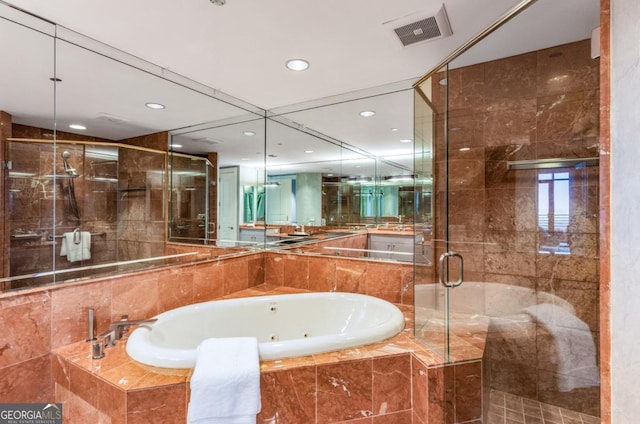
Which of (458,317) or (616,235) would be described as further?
(458,317)

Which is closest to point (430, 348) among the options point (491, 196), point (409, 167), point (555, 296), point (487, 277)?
point (487, 277)

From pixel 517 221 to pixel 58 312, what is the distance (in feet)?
9.65

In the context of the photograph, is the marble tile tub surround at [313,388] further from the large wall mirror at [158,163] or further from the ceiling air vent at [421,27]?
the ceiling air vent at [421,27]

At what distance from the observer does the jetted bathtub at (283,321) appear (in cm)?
170

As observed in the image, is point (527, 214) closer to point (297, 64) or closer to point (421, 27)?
point (421, 27)

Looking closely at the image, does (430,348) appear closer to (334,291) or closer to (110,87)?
(334,291)

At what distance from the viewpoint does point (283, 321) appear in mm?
2434

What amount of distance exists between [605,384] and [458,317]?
126 cm

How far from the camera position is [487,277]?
220 centimetres

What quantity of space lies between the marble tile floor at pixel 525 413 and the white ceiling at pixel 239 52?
201 centimetres

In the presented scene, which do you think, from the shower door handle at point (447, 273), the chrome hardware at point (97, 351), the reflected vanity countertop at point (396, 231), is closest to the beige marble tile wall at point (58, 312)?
the chrome hardware at point (97, 351)

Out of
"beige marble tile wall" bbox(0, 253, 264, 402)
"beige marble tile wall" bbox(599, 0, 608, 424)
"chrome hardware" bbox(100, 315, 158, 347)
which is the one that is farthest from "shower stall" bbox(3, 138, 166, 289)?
"beige marble tile wall" bbox(599, 0, 608, 424)

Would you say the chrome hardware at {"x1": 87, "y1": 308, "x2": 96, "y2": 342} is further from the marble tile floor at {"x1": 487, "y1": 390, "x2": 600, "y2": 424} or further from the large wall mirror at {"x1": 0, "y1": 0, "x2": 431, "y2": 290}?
the marble tile floor at {"x1": 487, "y1": 390, "x2": 600, "y2": 424}

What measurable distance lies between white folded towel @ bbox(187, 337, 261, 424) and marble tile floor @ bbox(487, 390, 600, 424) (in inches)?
58.3
